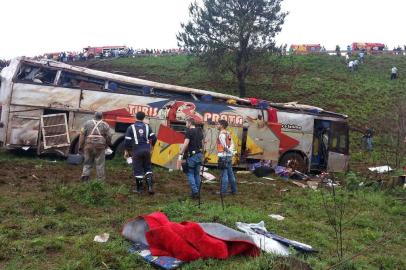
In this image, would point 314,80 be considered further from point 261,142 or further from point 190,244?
point 190,244

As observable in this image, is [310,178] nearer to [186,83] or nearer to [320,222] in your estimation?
[320,222]

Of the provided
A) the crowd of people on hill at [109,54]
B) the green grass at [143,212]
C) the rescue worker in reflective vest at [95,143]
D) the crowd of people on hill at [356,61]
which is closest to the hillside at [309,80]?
the crowd of people on hill at [356,61]

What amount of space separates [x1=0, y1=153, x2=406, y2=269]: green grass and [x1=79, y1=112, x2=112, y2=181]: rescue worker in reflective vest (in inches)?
32.6

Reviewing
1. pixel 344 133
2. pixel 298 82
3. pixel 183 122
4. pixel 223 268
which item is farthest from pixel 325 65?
pixel 223 268

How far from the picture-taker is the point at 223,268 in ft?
16.9

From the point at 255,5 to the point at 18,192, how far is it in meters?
24.2

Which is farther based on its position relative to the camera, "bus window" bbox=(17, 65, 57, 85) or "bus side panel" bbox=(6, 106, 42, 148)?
"bus window" bbox=(17, 65, 57, 85)

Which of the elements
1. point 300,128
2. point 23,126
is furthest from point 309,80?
point 23,126

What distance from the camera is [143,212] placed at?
7.89 meters

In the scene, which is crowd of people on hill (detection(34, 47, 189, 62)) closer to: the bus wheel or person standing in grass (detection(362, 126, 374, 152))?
person standing in grass (detection(362, 126, 374, 152))

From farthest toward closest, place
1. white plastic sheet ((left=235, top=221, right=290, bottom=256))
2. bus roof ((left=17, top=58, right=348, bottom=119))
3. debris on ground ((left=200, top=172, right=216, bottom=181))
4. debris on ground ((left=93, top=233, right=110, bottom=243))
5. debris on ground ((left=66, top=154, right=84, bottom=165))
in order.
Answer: bus roof ((left=17, top=58, right=348, bottom=119)), debris on ground ((left=66, top=154, right=84, bottom=165)), debris on ground ((left=200, top=172, right=216, bottom=181)), debris on ground ((left=93, top=233, right=110, bottom=243)), white plastic sheet ((left=235, top=221, right=290, bottom=256))

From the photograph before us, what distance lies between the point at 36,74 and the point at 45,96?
1.02 metres

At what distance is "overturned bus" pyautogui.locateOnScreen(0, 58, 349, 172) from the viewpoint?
14.0 metres

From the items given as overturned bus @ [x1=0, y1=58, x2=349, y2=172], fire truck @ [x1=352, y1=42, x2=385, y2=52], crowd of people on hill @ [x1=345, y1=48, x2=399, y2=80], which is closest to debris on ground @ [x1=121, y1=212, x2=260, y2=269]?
overturned bus @ [x1=0, y1=58, x2=349, y2=172]
